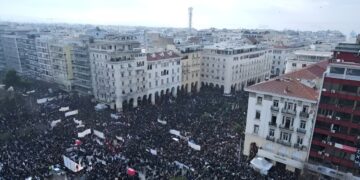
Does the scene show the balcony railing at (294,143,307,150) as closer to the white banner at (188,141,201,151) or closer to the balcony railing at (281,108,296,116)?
the balcony railing at (281,108,296,116)

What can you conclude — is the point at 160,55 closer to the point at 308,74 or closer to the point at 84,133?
the point at 84,133

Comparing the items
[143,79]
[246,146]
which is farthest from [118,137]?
[143,79]

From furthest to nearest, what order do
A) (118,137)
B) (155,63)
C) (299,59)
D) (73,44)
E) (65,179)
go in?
(73,44) → (155,63) → (299,59) → (118,137) → (65,179)

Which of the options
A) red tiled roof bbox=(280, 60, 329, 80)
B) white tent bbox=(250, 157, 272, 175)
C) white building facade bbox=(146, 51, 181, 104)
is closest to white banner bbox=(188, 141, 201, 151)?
white tent bbox=(250, 157, 272, 175)

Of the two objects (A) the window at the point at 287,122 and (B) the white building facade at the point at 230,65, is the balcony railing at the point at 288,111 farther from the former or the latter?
(B) the white building facade at the point at 230,65

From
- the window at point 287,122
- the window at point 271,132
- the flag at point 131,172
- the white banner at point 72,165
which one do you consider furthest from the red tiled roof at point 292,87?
the white banner at point 72,165

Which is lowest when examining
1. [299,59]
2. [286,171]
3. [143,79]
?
[286,171]

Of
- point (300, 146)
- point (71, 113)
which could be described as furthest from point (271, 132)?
point (71, 113)

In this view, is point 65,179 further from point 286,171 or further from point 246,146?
point 286,171
